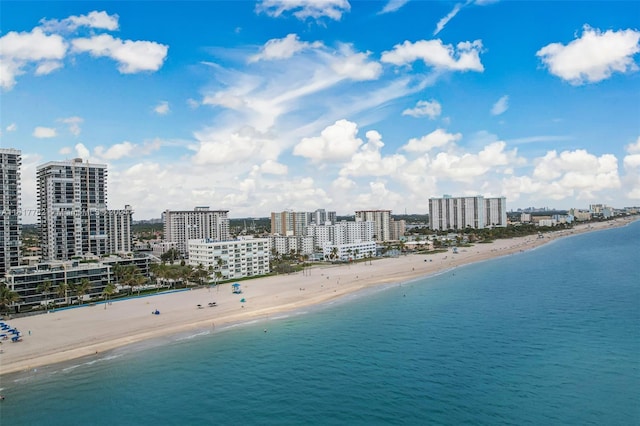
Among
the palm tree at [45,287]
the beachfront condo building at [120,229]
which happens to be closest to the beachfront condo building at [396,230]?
the beachfront condo building at [120,229]

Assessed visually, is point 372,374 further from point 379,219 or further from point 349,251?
point 379,219

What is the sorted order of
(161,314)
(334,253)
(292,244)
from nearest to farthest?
(161,314)
(334,253)
(292,244)

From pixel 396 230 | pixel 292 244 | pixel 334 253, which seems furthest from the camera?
pixel 396 230

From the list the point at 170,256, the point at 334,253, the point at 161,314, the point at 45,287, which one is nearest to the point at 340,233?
the point at 334,253

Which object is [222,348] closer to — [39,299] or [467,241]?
[39,299]

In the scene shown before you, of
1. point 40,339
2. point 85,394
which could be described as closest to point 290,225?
point 40,339

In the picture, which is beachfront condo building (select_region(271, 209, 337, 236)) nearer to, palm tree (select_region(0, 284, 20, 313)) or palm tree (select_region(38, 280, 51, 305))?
palm tree (select_region(38, 280, 51, 305))

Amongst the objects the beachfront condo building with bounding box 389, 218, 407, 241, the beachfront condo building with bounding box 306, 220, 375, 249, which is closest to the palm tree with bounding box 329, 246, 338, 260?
the beachfront condo building with bounding box 306, 220, 375, 249
